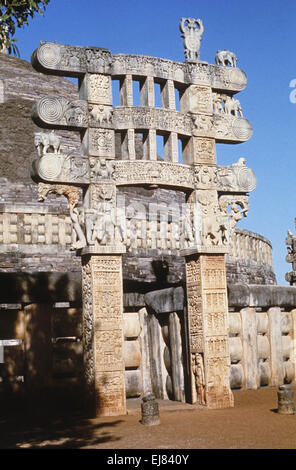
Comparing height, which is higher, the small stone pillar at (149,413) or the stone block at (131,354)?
the stone block at (131,354)

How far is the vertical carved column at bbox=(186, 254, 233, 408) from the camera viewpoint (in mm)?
10492

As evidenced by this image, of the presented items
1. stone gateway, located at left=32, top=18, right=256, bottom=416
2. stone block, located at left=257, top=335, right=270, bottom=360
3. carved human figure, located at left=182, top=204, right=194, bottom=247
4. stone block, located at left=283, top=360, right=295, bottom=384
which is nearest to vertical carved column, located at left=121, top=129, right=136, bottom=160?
stone gateway, located at left=32, top=18, right=256, bottom=416

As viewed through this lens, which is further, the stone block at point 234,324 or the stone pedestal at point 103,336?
the stone block at point 234,324

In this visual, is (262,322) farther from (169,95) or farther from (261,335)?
(169,95)

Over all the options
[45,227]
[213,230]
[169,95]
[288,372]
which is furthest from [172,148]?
[45,227]

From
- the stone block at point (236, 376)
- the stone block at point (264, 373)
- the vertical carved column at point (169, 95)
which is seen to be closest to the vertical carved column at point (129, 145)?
the vertical carved column at point (169, 95)

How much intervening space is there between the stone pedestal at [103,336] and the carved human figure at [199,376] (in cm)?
137

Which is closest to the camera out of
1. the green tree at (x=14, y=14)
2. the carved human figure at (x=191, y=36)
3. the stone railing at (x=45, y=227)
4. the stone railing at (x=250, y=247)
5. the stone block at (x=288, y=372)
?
the green tree at (x=14, y=14)

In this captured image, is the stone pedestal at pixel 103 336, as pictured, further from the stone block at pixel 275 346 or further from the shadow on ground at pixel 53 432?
the stone block at pixel 275 346

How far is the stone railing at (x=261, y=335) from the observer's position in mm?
12508

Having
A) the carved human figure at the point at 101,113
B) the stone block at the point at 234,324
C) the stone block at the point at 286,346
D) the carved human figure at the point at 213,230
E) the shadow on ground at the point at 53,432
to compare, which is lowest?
the shadow on ground at the point at 53,432

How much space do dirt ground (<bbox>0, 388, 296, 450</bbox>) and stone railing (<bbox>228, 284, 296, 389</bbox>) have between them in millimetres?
1897

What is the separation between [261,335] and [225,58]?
5.62 metres

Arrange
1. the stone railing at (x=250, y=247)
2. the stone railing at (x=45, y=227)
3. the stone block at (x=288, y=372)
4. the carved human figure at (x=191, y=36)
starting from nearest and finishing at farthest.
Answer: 1. the carved human figure at (x=191, y=36)
2. the stone block at (x=288, y=372)
3. the stone railing at (x=45, y=227)
4. the stone railing at (x=250, y=247)
